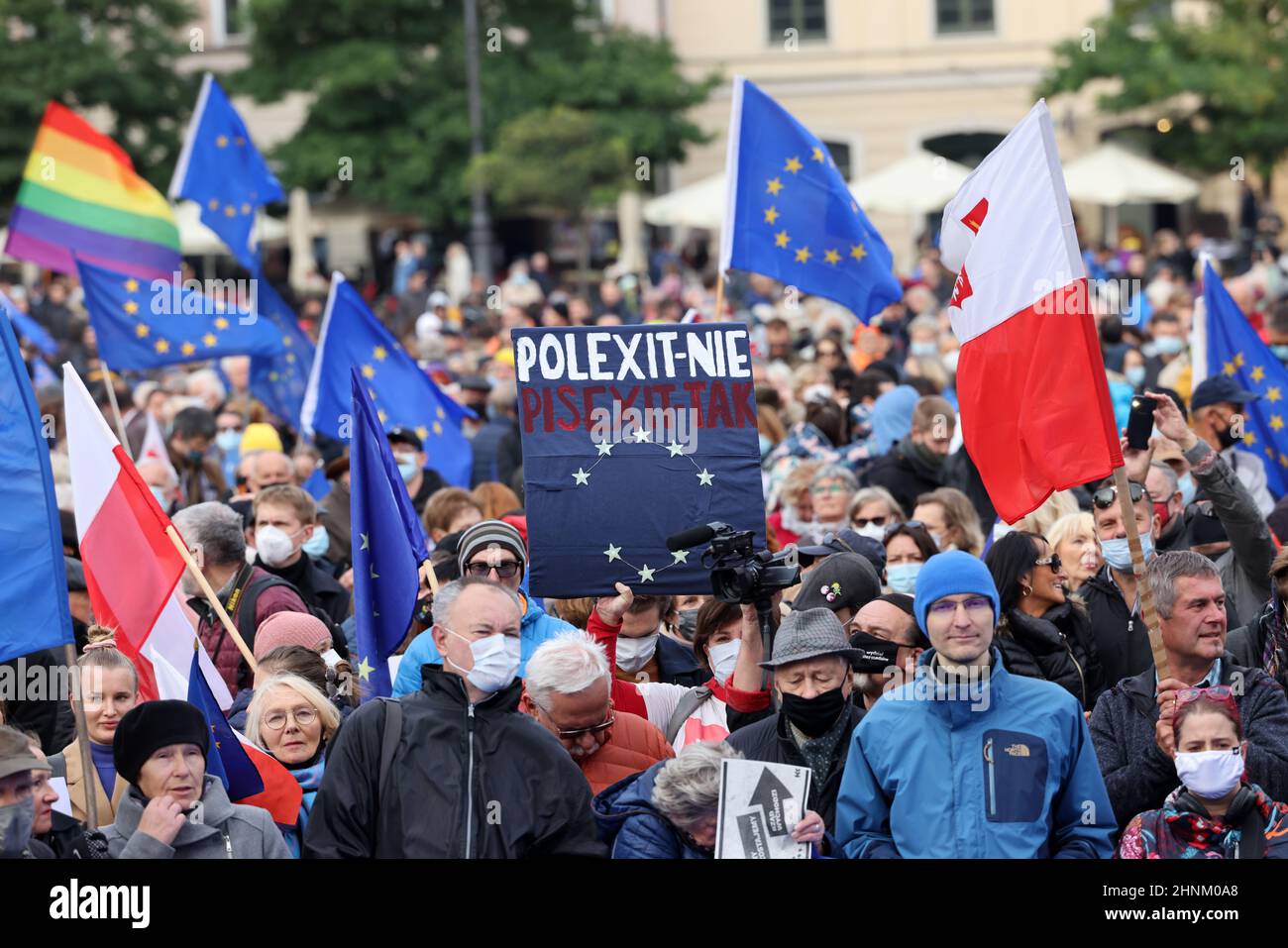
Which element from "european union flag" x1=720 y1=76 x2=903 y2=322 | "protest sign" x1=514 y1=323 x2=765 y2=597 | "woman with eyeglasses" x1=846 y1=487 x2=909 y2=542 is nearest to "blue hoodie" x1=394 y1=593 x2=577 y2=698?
"protest sign" x1=514 y1=323 x2=765 y2=597

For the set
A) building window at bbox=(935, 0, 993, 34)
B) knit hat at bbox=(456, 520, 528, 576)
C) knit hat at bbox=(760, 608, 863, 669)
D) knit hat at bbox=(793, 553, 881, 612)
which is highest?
building window at bbox=(935, 0, 993, 34)

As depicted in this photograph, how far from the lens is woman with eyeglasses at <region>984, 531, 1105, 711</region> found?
6828 millimetres

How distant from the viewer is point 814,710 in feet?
19.1

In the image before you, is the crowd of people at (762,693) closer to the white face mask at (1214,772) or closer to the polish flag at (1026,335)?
the white face mask at (1214,772)

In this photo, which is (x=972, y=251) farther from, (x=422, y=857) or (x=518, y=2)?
(x=518, y=2)

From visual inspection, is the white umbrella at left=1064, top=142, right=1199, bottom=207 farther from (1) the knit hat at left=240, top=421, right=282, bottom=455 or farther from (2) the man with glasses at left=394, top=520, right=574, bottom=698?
(2) the man with glasses at left=394, top=520, right=574, bottom=698

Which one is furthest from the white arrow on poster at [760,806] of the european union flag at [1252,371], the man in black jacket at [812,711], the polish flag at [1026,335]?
the european union flag at [1252,371]

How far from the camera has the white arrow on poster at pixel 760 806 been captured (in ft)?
17.1

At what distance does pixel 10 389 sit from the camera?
6297 millimetres

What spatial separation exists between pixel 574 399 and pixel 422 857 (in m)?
2.31

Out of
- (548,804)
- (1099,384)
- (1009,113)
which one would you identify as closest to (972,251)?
(1099,384)

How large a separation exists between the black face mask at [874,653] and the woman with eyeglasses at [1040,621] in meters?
0.39

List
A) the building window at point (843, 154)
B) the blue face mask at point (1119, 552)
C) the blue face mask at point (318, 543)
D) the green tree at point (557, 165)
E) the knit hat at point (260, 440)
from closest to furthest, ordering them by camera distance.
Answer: the blue face mask at point (1119, 552) → the blue face mask at point (318, 543) → the knit hat at point (260, 440) → the green tree at point (557, 165) → the building window at point (843, 154)

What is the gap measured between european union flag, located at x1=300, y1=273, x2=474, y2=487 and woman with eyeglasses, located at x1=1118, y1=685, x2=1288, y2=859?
22.7ft
